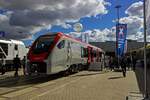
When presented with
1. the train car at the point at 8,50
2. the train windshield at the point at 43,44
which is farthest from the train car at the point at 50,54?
the train car at the point at 8,50

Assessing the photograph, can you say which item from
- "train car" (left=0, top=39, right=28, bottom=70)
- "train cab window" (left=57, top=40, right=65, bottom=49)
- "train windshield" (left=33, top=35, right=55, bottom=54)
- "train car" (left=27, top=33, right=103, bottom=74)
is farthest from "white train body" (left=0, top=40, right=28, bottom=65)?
"train cab window" (left=57, top=40, right=65, bottom=49)

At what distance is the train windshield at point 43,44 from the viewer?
22.5 metres

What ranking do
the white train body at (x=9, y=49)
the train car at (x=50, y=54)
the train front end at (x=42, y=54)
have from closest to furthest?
the train front end at (x=42, y=54), the train car at (x=50, y=54), the white train body at (x=9, y=49)

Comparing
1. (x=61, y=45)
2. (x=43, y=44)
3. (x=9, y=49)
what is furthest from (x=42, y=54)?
(x=9, y=49)

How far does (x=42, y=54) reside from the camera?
22.0 metres

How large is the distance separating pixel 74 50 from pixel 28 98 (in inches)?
604

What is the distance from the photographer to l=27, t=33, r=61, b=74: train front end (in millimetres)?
21469

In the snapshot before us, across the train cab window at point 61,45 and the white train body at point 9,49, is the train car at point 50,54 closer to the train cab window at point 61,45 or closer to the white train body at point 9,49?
the train cab window at point 61,45

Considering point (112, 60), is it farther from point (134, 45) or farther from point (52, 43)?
point (134, 45)

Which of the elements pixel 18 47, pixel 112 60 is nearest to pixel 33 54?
pixel 18 47

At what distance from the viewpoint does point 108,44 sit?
95000 millimetres

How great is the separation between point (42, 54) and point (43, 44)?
3.45 feet

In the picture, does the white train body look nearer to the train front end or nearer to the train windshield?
the train windshield

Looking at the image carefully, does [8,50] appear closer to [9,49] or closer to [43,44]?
[9,49]
